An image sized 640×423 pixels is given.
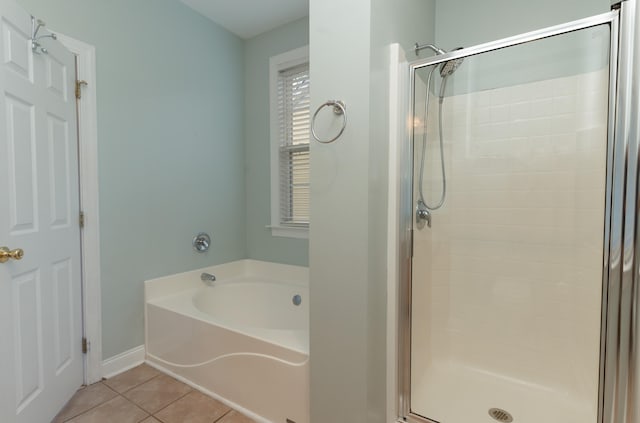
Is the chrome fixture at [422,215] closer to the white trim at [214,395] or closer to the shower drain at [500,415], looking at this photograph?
the shower drain at [500,415]

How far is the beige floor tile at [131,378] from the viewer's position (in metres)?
1.89

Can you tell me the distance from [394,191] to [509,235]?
953 mm

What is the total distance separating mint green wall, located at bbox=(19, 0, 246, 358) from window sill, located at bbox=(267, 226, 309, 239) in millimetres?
411

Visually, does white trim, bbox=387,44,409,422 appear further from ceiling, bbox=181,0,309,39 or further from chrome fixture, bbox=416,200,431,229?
ceiling, bbox=181,0,309,39

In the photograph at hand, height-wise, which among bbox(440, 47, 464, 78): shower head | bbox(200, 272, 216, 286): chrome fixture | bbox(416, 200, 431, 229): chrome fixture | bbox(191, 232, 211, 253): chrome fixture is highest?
bbox(440, 47, 464, 78): shower head

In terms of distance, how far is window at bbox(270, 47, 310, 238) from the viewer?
2.63 metres

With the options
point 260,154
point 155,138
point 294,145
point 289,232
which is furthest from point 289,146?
point 155,138

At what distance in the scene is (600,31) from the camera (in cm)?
111

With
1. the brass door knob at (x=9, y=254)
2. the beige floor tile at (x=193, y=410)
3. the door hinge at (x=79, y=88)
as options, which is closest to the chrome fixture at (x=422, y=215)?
the beige floor tile at (x=193, y=410)

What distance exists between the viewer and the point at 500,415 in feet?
5.15

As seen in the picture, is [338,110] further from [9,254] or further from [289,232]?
[289,232]

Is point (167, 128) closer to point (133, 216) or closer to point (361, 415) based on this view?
point (133, 216)

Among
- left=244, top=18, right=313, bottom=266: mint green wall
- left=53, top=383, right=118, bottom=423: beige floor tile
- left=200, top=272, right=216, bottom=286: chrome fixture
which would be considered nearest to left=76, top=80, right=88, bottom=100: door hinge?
left=244, top=18, right=313, bottom=266: mint green wall

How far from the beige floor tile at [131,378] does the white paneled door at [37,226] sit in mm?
194
